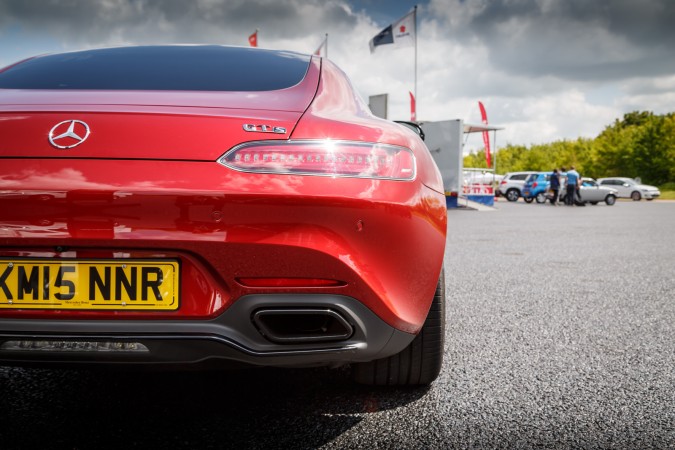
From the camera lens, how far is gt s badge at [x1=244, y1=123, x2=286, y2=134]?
1.86m

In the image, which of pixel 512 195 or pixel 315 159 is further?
pixel 512 195

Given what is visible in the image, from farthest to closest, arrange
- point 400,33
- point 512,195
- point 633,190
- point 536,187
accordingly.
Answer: point 633,190 → point 512,195 → point 536,187 → point 400,33

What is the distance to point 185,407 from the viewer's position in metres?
2.40

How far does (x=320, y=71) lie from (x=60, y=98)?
0.95 meters

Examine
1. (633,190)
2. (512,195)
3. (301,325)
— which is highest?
(301,325)

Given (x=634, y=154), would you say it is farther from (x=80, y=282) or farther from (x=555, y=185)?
(x=80, y=282)

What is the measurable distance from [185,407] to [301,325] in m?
0.76

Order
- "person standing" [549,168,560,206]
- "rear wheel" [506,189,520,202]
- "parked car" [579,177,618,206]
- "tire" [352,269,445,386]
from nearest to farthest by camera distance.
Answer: "tire" [352,269,445,386] → "person standing" [549,168,560,206] → "parked car" [579,177,618,206] → "rear wheel" [506,189,520,202]

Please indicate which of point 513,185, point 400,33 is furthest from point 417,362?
point 513,185

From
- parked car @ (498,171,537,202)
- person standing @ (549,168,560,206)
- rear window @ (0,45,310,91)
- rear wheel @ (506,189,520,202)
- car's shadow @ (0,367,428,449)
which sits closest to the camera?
car's shadow @ (0,367,428,449)

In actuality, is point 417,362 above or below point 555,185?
above

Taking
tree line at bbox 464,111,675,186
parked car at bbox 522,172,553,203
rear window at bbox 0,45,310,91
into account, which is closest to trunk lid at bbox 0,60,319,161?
rear window at bbox 0,45,310,91

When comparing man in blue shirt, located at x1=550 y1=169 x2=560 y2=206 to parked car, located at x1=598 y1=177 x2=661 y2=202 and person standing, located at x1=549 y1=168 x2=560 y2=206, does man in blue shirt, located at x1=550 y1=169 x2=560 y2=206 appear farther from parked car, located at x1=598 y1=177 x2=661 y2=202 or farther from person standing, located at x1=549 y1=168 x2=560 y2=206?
parked car, located at x1=598 y1=177 x2=661 y2=202

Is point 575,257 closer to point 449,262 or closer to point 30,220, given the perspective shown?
point 449,262
